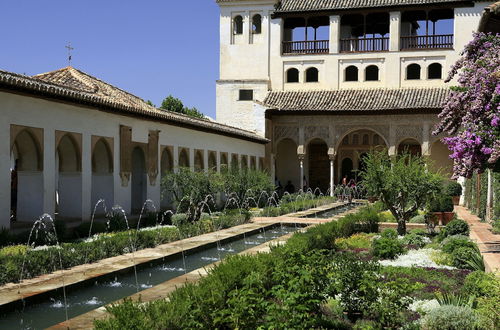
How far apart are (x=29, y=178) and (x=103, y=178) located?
3.38m

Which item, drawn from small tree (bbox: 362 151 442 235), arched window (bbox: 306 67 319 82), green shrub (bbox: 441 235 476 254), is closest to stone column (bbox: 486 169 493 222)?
small tree (bbox: 362 151 442 235)

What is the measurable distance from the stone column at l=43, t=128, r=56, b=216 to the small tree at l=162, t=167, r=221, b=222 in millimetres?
4425

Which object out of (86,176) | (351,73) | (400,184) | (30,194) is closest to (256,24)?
(351,73)

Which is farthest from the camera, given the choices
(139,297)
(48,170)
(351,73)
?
(351,73)

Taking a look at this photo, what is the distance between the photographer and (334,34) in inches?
1328

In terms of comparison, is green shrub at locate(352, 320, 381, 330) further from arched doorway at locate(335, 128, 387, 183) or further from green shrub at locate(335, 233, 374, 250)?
arched doorway at locate(335, 128, 387, 183)

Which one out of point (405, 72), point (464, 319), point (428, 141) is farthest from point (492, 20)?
point (405, 72)

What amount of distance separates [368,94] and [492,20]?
20.2 meters

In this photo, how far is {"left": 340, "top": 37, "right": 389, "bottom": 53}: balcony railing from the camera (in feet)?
110

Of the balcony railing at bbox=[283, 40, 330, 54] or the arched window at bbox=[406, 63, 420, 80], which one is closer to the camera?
the arched window at bbox=[406, 63, 420, 80]

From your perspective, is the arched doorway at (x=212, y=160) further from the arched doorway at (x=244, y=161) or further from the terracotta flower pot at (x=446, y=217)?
the terracotta flower pot at (x=446, y=217)

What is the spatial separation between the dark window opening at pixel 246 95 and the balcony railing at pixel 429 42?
903 cm

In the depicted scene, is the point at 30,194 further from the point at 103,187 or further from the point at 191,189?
the point at 191,189

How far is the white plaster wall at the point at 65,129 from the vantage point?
13.4 meters
